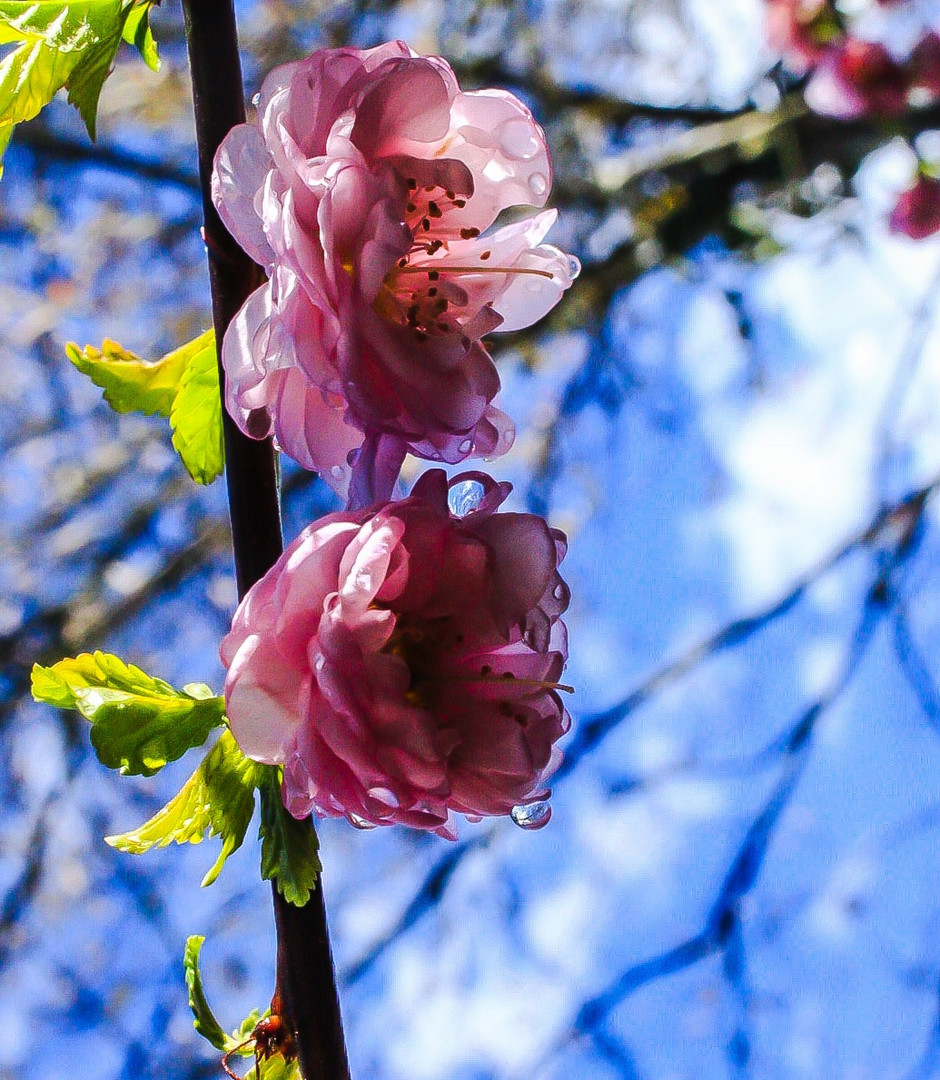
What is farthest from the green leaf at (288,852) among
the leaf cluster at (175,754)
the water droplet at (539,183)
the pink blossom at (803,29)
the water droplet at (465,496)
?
the pink blossom at (803,29)

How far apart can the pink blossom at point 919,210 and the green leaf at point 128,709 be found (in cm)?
225

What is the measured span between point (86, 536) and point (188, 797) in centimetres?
227

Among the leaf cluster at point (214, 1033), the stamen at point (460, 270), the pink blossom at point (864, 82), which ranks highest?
the stamen at point (460, 270)

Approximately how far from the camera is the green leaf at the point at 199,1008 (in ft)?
1.50

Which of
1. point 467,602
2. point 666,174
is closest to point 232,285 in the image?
point 467,602

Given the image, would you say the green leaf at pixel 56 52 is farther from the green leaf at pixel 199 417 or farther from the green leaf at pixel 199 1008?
the green leaf at pixel 199 1008

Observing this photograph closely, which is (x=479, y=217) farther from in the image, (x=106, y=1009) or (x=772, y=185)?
(x=106, y=1009)

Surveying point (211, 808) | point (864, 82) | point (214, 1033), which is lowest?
point (864, 82)

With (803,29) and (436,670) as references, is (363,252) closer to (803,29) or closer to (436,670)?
(436,670)

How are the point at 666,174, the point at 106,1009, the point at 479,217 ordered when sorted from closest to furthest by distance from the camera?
the point at 479,217 < the point at 666,174 < the point at 106,1009

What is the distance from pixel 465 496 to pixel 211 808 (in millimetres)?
159

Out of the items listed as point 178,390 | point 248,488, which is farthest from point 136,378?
point 248,488

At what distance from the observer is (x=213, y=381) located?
0.50 m

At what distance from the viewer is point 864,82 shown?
7.17ft
